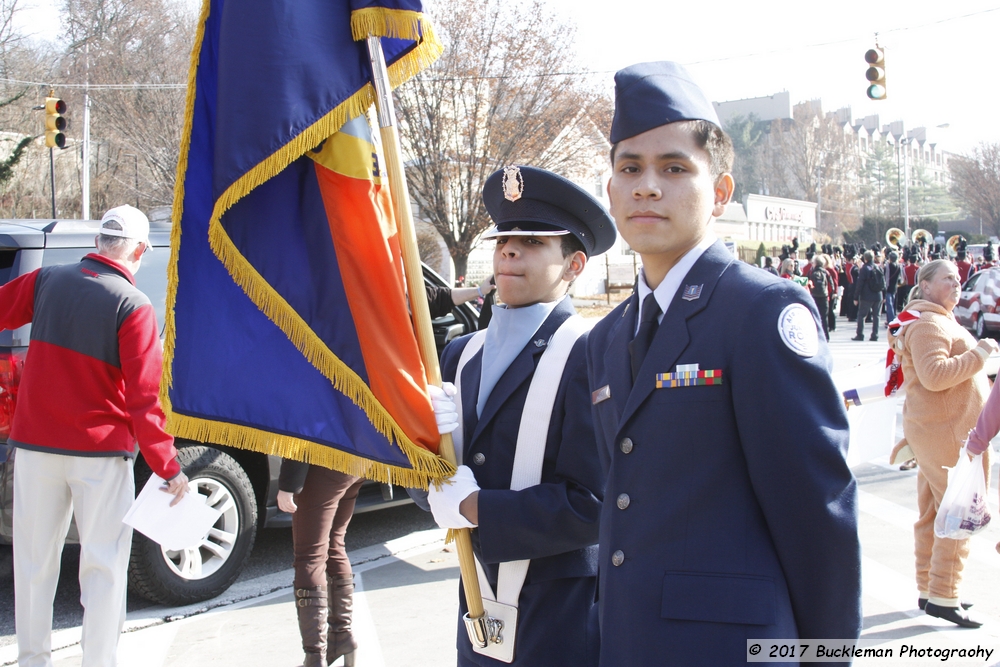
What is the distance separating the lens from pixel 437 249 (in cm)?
3297

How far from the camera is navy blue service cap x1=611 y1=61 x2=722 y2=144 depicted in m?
1.75

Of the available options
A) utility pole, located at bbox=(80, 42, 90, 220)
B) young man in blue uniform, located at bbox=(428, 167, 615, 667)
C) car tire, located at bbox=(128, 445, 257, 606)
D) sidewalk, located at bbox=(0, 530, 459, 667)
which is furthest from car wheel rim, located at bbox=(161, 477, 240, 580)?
utility pole, located at bbox=(80, 42, 90, 220)

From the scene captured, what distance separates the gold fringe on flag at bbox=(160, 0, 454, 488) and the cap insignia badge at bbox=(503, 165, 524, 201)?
445 mm

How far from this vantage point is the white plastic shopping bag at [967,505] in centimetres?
395

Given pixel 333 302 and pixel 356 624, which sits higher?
pixel 333 302

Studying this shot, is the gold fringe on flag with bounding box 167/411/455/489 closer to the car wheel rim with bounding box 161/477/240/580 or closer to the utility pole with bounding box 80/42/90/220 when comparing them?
the car wheel rim with bounding box 161/477/240/580

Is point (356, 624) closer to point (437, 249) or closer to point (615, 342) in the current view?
point (615, 342)

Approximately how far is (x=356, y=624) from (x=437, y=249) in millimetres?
28731

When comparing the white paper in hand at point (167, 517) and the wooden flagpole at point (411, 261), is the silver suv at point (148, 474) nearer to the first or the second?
the white paper in hand at point (167, 517)

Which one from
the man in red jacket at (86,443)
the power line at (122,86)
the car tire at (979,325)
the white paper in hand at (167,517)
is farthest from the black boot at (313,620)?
the power line at (122,86)

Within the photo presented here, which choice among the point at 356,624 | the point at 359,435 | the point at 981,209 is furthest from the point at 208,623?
the point at 981,209

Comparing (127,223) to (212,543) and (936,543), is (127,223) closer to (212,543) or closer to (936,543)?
(212,543)

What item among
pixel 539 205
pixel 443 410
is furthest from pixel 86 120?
pixel 443 410

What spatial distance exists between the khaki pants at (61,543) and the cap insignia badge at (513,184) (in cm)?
249
